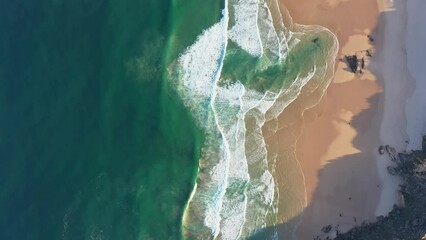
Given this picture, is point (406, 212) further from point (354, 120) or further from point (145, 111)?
point (145, 111)

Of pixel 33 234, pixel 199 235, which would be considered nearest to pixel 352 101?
pixel 199 235

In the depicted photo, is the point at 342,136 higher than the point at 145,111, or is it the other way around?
the point at 145,111

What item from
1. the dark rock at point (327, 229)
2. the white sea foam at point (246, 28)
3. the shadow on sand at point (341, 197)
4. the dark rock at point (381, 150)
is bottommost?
the dark rock at point (327, 229)

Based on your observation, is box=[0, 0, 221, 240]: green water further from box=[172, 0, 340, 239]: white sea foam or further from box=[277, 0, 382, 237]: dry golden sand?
box=[277, 0, 382, 237]: dry golden sand

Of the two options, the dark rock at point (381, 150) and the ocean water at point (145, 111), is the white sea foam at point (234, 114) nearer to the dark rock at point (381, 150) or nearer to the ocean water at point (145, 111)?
the ocean water at point (145, 111)

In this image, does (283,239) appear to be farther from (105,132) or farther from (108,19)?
(108,19)

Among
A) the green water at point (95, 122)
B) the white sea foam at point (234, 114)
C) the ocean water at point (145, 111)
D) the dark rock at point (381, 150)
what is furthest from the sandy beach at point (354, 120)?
the green water at point (95, 122)

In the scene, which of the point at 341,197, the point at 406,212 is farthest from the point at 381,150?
the point at 406,212
